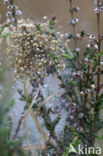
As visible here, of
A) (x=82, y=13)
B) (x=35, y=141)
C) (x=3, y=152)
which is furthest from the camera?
(x=82, y=13)

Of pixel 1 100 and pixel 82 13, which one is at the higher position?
pixel 82 13

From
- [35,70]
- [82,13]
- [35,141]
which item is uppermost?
[82,13]

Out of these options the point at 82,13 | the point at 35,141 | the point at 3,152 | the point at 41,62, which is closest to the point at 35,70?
the point at 41,62

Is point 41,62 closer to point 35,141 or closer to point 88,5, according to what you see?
point 35,141

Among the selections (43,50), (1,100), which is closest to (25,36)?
(43,50)

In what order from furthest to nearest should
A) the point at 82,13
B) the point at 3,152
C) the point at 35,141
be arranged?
the point at 82,13 → the point at 35,141 → the point at 3,152

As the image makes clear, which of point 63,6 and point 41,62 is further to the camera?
point 63,6
